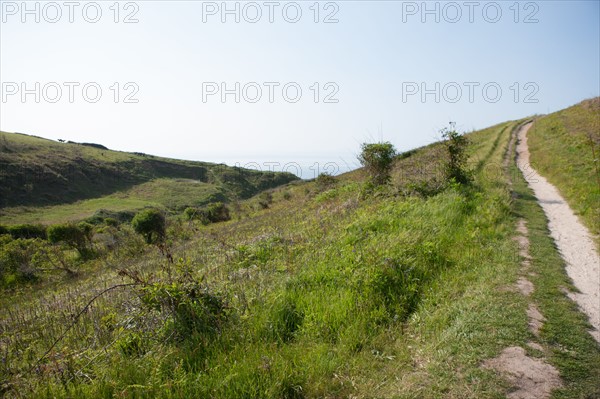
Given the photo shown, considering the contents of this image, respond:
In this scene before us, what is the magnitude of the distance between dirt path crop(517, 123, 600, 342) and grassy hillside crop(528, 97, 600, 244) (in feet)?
0.85

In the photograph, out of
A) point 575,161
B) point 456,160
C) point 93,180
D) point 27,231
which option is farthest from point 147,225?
point 93,180

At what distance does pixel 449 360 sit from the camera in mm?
3818

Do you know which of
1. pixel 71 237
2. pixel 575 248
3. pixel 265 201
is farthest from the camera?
pixel 265 201

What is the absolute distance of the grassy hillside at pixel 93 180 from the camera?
5615 centimetres

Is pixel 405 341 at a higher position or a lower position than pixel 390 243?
lower

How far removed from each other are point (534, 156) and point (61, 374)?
23145 mm

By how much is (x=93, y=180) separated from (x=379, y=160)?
7362 centimetres

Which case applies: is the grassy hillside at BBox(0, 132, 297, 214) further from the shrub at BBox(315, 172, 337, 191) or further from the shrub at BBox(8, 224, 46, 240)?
the shrub at BBox(315, 172, 337, 191)

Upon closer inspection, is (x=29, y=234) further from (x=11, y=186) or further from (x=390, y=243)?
(x=11, y=186)

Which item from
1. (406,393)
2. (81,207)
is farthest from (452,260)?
(81,207)

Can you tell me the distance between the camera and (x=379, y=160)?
15.4 meters

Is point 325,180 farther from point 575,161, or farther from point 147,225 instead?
point 575,161

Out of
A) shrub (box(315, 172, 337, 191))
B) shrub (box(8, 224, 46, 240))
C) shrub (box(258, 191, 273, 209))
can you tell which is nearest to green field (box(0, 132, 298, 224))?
shrub (box(8, 224, 46, 240))

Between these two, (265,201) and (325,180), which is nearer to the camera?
(325,180)
